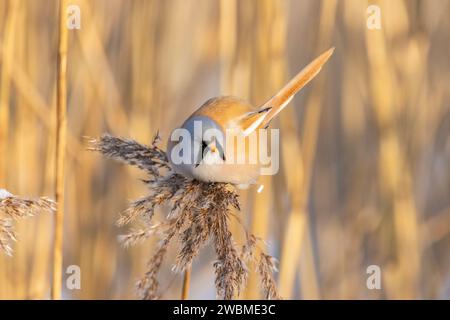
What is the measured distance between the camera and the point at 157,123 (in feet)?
6.22

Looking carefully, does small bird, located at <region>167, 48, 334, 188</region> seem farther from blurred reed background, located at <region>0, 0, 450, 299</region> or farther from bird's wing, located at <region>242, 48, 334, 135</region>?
blurred reed background, located at <region>0, 0, 450, 299</region>

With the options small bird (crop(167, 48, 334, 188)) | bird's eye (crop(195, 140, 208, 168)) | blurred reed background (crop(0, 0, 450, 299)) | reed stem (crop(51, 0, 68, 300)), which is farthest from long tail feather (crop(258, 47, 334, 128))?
blurred reed background (crop(0, 0, 450, 299))

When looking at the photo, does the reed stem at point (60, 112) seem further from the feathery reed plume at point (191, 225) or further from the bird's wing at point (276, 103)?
the bird's wing at point (276, 103)

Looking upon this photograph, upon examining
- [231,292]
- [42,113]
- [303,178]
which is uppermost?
[42,113]

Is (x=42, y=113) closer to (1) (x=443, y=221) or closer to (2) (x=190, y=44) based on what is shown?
(2) (x=190, y=44)

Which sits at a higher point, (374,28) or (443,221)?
(374,28)

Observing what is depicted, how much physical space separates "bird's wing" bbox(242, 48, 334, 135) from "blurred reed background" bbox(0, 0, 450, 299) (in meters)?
0.46

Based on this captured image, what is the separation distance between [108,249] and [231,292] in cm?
104

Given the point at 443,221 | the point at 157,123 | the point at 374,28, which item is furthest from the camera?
the point at 443,221

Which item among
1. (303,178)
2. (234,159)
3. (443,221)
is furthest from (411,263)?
(234,159)

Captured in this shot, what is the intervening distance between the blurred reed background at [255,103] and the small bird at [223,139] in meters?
0.47

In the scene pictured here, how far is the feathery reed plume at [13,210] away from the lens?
900 millimetres

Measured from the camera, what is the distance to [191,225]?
3.34 feet

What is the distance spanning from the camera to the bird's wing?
109 centimetres
